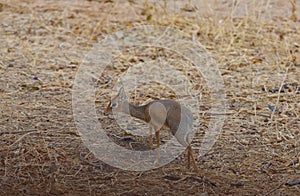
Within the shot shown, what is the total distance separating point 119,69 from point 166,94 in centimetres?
73

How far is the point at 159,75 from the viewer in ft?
17.5

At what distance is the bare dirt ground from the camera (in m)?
3.36

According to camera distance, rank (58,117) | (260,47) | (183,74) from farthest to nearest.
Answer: (260,47), (183,74), (58,117)

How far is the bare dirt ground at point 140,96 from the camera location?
336 cm

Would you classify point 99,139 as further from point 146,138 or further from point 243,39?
point 243,39

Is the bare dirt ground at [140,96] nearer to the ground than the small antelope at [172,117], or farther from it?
nearer to the ground

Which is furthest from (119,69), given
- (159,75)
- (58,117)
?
(58,117)

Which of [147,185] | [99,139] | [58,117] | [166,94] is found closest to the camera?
[147,185]

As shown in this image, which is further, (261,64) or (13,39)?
(13,39)

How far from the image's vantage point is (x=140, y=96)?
4773 millimetres

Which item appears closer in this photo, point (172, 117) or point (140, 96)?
point (172, 117)

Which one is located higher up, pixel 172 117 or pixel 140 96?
pixel 172 117

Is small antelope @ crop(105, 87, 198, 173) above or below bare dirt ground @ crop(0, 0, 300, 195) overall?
above

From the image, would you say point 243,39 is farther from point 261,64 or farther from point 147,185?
point 147,185
